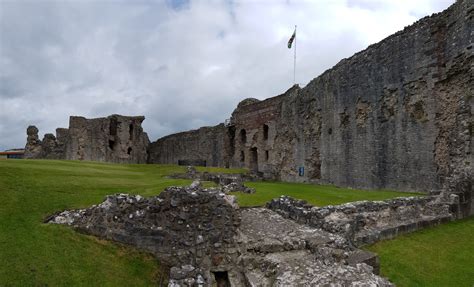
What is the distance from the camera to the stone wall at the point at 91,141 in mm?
42531

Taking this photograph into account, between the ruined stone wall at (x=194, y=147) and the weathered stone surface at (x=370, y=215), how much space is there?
28631mm

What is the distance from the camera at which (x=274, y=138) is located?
105ft

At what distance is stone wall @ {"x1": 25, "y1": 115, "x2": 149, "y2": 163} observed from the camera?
4253 cm

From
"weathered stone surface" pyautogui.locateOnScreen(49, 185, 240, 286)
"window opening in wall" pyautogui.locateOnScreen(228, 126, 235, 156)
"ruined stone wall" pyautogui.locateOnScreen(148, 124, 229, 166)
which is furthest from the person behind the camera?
"ruined stone wall" pyautogui.locateOnScreen(148, 124, 229, 166)

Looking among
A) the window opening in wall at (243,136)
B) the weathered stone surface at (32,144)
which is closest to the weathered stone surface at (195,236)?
the window opening in wall at (243,136)

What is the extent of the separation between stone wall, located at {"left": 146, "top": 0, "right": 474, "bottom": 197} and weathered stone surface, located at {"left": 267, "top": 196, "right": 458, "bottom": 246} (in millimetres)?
2106

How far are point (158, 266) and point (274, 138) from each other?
82.7 ft

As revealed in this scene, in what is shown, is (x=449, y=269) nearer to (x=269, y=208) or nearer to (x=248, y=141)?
(x=269, y=208)

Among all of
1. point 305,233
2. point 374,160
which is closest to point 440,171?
point 374,160

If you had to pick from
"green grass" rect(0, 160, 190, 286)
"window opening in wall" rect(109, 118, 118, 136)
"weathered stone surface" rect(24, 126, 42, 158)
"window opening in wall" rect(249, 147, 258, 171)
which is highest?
"window opening in wall" rect(109, 118, 118, 136)

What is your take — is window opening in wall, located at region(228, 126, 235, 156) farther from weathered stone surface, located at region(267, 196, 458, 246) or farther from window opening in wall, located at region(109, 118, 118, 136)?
weathered stone surface, located at region(267, 196, 458, 246)

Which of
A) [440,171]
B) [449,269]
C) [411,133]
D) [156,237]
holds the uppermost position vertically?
[411,133]

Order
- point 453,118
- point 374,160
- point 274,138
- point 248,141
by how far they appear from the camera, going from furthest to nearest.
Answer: point 248,141 < point 274,138 < point 374,160 < point 453,118

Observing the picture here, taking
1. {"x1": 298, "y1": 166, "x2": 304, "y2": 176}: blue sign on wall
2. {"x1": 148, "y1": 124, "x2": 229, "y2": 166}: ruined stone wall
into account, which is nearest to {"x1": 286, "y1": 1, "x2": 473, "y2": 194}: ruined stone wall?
{"x1": 298, "y1": 166, "x2": 304, "y2": 176}: blue sign on wall
